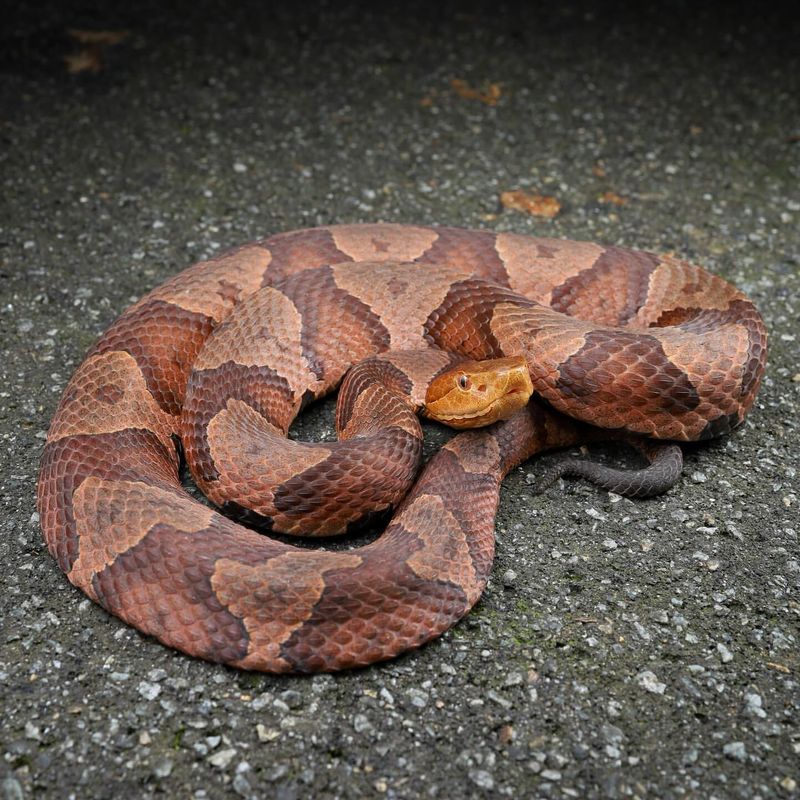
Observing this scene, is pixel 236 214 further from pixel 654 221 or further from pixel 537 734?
pixel 537 734

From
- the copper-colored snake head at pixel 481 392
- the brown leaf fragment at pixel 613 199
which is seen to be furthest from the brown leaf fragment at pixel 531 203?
the copper-colored snake head at pixel 481 392

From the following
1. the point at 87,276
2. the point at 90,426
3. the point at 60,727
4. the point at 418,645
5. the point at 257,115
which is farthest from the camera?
the point at 257,115

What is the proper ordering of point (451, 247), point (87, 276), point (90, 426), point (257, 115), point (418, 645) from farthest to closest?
1. point (257, 115)
2. point (87, 276)
3. point (451, 247)
4. point (90, 426)
5. point (418, 645)

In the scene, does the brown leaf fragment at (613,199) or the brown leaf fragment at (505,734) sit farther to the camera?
the brown leaf fragment at (613,199)

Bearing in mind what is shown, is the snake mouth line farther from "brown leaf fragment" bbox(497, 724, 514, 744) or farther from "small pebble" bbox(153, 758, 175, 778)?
"small pebble" bbox(153, 758, 175, 778)

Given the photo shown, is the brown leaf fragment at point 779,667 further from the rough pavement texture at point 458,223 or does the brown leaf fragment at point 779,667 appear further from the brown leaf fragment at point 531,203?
the brown leaf fragment at point 531,203

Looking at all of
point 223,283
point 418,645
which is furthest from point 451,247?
point 418,645

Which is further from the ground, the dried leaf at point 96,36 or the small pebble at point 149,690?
the dried leaf at point 96,36
